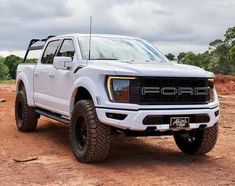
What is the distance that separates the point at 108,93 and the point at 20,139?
3.14 meters

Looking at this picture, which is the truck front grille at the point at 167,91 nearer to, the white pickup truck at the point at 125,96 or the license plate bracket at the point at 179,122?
the white pickup truck at the point at 125,96

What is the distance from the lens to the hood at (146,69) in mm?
6676

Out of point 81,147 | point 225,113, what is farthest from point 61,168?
point 225,113

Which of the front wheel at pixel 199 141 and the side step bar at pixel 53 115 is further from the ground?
the side step bar at pixel 53 115

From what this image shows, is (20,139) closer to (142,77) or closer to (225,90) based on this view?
(142,77)

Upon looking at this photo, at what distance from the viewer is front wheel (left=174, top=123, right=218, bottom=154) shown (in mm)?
7629

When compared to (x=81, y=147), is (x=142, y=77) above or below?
above

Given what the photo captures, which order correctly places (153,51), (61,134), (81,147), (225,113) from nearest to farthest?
(81,147) → (153,51) → (61,134) → (225,113)

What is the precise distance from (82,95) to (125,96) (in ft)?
3.64

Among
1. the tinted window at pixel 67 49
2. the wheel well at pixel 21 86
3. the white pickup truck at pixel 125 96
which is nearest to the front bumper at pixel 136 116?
the white pickup truck at pixel 125 96

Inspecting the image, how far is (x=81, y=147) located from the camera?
7293 mm

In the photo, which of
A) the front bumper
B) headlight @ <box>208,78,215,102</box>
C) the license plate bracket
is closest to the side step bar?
the front bumper

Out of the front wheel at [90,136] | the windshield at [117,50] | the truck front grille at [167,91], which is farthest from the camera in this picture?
the windshield at [117,50]

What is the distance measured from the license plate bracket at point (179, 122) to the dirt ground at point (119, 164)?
58 centimetres
